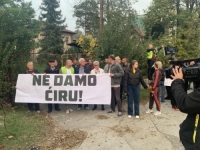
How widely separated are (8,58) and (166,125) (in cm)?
576

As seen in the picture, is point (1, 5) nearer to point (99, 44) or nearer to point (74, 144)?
point (99, 44)

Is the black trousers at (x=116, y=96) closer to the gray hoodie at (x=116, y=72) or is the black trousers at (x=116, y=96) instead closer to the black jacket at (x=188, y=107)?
the gray hoodie at (x=116, y=72)

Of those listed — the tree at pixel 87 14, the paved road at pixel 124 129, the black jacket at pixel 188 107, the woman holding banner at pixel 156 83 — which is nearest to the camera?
the black jacket at pixel 188 107

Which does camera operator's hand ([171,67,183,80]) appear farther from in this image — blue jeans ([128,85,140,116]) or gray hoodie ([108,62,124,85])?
gray hoodie ([108,62,124,85])

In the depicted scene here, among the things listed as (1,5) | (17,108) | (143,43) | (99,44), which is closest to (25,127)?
(17,108)

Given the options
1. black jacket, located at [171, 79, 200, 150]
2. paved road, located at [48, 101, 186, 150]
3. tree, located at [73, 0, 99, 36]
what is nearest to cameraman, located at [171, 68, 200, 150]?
black jacket, located at [171, 79, 200, 150]

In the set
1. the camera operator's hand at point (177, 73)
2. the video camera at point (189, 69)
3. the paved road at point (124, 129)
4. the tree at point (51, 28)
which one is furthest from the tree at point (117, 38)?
the tree at point (51, 28)

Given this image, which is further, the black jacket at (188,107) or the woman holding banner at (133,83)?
the woman holding banner at (133,83)

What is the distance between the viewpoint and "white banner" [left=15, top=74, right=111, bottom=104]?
7605mm

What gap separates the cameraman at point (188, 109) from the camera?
212 cm

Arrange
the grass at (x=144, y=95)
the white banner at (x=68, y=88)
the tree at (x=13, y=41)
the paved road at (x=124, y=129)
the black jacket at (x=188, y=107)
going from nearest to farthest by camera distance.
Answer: the black jacket at (x=188, y=107)
the paved road at (x=124, y=129)
the white banner at (x=68, y=88)
the tree at (x=13, y=41)
the grass at (x=144, y=95)

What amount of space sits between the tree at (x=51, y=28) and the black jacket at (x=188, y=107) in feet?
99.7

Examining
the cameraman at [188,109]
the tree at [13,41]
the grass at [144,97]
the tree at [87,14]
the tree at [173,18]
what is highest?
the tree at [87,14]

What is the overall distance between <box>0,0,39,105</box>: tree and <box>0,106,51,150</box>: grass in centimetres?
111
